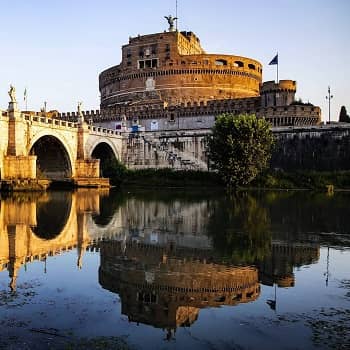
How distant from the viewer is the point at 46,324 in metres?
6.08

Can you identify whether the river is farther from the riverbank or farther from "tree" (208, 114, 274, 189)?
the riverbank

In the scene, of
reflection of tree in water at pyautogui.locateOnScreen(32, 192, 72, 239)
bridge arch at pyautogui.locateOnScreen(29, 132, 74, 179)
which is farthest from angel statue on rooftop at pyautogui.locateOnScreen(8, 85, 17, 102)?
reflection of tree in water at pyautogui.locateOnScreen(32, 192, 72, 239)

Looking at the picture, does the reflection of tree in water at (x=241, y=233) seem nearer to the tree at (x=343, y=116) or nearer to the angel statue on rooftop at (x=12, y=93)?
the angel statue on rooftop at (x=12, y=93)

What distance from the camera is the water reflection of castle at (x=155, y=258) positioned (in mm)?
7164

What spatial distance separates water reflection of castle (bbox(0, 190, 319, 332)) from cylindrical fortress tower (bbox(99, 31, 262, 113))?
169 feet

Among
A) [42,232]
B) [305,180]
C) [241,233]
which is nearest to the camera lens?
[42,232]

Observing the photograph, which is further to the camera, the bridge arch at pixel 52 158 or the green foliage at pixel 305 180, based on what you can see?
the bridge arch at pixel 52 158

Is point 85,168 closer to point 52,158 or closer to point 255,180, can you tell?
point 52,158

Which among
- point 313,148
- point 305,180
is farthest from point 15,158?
point 313,148

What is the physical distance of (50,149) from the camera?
43250 mm

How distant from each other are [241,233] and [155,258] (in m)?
4.45

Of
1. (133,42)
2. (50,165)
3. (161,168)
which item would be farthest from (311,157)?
(133,42)

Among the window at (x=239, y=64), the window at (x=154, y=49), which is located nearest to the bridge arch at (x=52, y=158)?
the window at (x=154, y=49)

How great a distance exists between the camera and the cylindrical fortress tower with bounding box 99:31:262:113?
6869 cm
